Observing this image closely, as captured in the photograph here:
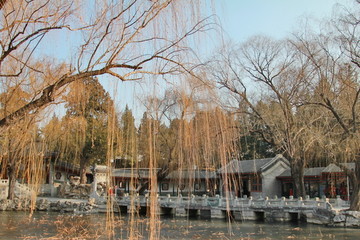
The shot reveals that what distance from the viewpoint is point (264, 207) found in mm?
16141

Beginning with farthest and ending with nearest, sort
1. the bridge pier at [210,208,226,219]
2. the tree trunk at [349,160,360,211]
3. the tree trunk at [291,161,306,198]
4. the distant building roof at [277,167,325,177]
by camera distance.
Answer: the distant building roof at [277,167,325,177]
the bridge pier at [210,208,226,219]
the tree trunk at [291,161,306,198]
the tree trunk at [349,160,360,211]

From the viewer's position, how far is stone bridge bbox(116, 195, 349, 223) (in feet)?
46.8

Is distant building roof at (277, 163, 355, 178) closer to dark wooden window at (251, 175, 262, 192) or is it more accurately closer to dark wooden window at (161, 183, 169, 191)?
dark wooden window at (251, 175, 262, 192)

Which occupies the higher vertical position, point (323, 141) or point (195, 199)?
point (323, 141)

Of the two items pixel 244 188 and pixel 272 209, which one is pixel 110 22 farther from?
pixel 244 188

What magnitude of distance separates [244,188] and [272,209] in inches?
314

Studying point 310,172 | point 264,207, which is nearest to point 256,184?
point 310,172

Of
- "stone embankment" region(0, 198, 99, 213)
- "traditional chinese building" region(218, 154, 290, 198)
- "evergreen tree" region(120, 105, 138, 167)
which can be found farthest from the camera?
"traditional chinese building" region(218, 154, 290, 198)

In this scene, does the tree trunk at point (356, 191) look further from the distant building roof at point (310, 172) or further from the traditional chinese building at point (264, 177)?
the traditional chinese building at point (264, 177)

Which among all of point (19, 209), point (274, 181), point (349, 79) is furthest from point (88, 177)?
point (349, 79)

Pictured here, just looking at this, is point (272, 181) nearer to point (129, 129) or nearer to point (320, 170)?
point (320, 170)

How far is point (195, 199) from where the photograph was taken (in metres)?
18.5

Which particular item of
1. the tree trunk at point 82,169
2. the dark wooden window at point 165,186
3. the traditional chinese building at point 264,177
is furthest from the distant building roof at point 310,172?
the tree trunk at point 82,169

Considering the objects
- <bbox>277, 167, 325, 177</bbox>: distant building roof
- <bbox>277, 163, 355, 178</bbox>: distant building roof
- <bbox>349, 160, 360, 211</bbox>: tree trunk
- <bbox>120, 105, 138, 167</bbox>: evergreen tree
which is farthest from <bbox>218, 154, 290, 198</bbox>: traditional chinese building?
<bbox>120, 105, 138, 167</bbox>: evergreen tree
